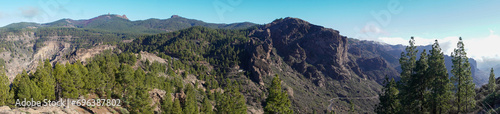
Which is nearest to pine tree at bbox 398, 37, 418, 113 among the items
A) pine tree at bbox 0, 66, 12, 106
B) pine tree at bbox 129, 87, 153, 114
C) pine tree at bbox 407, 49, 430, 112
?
pine tree at bbox 407, 49, 430, 112

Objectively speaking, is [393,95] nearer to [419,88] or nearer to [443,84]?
[419,88]

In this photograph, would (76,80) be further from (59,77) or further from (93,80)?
(93,80)

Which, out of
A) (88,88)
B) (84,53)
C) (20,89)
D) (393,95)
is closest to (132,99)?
(88,88)

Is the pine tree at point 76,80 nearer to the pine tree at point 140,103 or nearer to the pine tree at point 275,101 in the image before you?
the pine tree at point 140,103

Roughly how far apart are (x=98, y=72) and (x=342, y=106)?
194347 millimetres

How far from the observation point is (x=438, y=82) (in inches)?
1266

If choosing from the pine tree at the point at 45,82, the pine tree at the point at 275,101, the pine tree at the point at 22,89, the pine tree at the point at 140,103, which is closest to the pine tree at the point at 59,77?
the pine tree at the point at 45,82

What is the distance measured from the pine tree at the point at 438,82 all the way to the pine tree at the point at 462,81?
150cm

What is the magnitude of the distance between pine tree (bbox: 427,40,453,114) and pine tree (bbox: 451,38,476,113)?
4.94 feet

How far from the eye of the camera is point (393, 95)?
1656 inches

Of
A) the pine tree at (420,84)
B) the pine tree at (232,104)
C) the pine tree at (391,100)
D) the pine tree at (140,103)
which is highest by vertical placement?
the pine tree at (420,84)

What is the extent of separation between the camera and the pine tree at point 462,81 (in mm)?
31328

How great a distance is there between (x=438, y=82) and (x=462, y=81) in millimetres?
3108

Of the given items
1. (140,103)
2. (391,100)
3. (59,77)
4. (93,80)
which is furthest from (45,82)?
(391,100)
